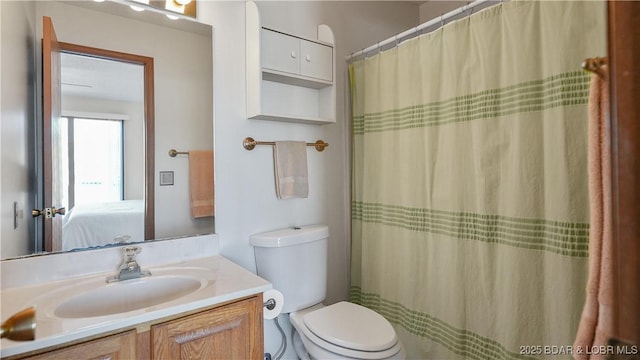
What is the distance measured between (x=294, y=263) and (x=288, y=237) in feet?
0.45

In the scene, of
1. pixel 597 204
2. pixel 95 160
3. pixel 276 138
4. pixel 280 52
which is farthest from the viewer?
pixel 276 138

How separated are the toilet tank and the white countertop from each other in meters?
0.23

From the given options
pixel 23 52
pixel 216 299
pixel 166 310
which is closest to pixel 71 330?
pixel 166 310

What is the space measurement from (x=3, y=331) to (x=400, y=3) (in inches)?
101

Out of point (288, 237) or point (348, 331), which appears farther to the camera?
point (288, 237)

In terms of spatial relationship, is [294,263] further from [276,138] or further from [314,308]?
[276,138]

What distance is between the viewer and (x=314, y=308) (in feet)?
5.46

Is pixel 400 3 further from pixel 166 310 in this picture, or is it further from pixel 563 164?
pixel 166 310

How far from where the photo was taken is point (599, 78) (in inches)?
29.5

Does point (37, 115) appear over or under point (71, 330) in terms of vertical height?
over

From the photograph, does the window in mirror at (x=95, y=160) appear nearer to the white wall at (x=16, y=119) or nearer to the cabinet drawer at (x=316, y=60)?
the white wall at (x=16, y=119)

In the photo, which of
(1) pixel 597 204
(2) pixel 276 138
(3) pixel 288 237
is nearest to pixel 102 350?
(3) pixel 288 237

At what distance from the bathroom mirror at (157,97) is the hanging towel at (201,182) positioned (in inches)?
0.9

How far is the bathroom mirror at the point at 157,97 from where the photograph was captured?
122 centimetres
